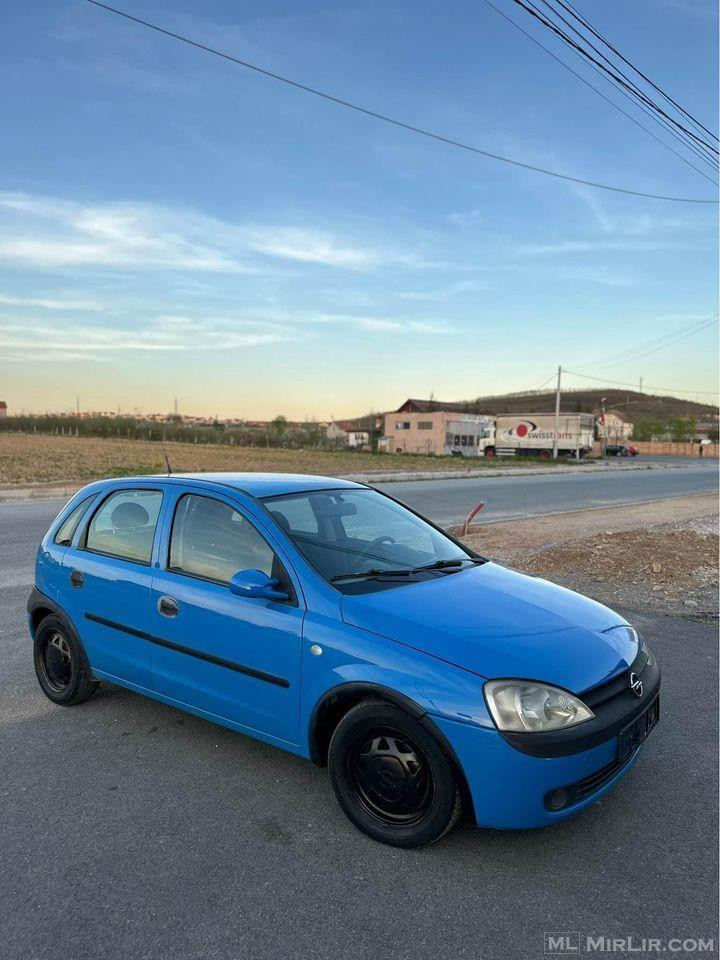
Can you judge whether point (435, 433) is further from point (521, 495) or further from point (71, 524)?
point (71, 524)

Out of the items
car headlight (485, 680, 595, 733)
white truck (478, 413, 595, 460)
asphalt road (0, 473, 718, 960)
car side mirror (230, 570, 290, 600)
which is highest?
white truck (478, 413, 595, 460)

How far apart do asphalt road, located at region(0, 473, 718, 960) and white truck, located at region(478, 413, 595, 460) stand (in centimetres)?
5916

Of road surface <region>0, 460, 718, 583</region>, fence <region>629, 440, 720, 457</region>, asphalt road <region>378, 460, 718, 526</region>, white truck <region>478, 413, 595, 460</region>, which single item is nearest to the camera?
road surface <region>0, 460, 718, 583</region>

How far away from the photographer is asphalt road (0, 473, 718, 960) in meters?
2.37

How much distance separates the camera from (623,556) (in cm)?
916

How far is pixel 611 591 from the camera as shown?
767 centimetres

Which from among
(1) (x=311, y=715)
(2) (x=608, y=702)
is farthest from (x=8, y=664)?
(2) (x=608, y=702)

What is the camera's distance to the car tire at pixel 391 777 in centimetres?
271

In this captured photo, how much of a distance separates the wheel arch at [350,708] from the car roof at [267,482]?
1188 millimetres

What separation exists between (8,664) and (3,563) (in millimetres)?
4137

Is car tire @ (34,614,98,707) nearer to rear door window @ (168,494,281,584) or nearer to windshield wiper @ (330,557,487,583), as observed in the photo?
rear door window @ (168,494,281,584)

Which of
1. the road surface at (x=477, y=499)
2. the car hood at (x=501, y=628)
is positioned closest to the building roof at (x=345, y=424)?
the road surface at (x=477, y=499)

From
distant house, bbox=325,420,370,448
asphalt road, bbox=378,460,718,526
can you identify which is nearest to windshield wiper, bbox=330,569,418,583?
asphalt road, bbox=378,460,718,526

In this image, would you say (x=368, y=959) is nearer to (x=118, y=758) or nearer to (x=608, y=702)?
(x=608, y=702)
